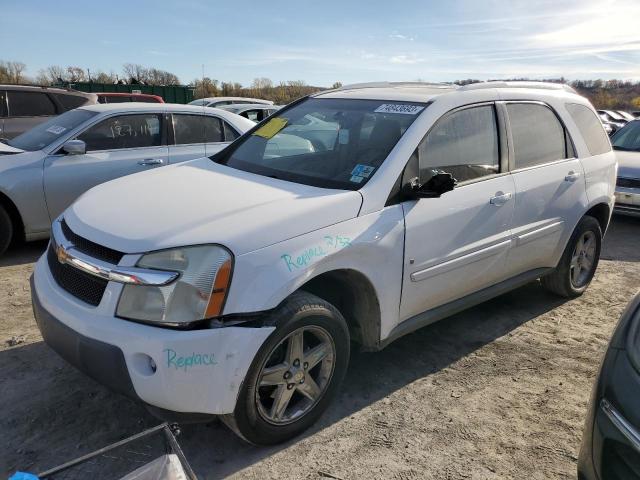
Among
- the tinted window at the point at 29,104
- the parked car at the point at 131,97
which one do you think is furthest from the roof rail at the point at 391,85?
the parked car at the point at 131,97

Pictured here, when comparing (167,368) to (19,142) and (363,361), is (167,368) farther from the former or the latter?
(19,142)

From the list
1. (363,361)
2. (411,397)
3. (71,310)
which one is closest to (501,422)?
(411,397)

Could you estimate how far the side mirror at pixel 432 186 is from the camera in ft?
9.61

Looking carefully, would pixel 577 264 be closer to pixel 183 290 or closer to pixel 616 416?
pixel 616 416

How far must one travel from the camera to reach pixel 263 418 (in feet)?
8.38

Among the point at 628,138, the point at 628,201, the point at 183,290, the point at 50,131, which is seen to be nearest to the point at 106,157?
the point at 50,131

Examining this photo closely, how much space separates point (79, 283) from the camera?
254 cm

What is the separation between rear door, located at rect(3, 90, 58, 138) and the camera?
830 cm

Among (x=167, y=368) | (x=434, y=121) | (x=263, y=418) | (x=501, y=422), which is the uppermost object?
(x=434, y=121)

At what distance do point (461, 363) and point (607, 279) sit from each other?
2.66m

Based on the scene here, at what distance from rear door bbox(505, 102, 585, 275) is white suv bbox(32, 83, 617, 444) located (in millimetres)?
16

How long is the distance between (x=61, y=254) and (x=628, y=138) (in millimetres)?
8839

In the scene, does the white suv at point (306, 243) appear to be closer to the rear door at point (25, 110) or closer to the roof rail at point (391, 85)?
the roof rail at point (391, 85)

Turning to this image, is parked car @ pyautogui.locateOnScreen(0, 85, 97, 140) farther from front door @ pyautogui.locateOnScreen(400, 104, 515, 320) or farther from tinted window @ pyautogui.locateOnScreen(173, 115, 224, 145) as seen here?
front door @ pyautogui.locateOnScreen(400, 104, 515, 320)
